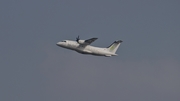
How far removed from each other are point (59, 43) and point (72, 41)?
3673 mm

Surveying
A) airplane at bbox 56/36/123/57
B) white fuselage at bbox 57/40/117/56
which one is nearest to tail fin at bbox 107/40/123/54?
airplane at bbox 56/36/123/57

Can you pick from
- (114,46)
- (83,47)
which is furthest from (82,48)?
(114,46)

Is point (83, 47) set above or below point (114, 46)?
below

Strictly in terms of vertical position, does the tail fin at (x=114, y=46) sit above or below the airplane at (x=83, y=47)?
above

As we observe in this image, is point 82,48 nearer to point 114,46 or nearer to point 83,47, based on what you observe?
point 83,47

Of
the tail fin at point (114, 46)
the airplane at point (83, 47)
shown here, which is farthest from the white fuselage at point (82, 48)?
the tail fin at point (114, 46)

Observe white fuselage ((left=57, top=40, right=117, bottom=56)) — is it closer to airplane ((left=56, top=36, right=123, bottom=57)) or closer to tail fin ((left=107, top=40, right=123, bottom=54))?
airplane ((left=56, top=36, right=123, bottom=57))

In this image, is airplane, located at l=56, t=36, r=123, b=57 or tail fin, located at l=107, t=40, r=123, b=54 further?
tail fin, located at l=107, t=40, r=123, b=54

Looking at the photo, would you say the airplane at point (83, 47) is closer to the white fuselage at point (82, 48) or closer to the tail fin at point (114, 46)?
the white fuselage at point (82, 48)

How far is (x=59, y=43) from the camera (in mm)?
155625

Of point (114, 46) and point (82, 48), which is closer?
point (82, 48)

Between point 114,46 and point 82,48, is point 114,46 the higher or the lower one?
the higher one

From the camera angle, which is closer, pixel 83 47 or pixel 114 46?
pixel 83 47

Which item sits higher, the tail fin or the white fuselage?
the tail fin
